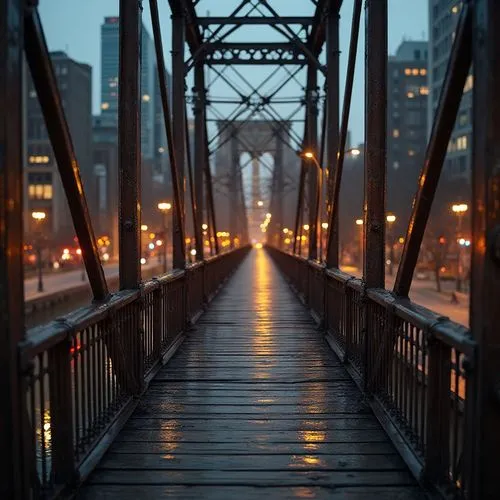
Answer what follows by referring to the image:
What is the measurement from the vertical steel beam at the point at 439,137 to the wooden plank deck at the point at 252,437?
4.26 ft

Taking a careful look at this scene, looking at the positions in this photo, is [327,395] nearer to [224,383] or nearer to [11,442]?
[224,383]

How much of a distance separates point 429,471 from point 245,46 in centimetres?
1585

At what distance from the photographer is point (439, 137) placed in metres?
4.45

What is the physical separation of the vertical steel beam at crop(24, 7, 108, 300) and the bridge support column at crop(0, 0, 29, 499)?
1.37ft

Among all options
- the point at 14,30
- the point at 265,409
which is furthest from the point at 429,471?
the point at 14,30

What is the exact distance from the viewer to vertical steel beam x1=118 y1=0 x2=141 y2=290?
22.9ft

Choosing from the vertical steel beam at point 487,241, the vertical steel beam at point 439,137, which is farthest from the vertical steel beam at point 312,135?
the vertical steel beam at point 487,241

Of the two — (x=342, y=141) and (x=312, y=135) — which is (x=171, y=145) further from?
(x=312, y=135)

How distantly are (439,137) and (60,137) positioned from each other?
7.69 ft

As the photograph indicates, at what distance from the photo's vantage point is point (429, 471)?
4238 mm

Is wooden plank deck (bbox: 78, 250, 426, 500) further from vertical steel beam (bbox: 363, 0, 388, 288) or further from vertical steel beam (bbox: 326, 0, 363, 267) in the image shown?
vertical steel beam (bbox: 326, 0, 363, 267)

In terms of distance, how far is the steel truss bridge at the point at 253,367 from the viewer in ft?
11.1

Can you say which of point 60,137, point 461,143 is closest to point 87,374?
point 60,137

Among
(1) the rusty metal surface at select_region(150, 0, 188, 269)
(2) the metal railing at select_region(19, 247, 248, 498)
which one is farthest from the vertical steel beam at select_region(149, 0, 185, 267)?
(2) the metal railing at select_region(19, 247, 248, 498)
